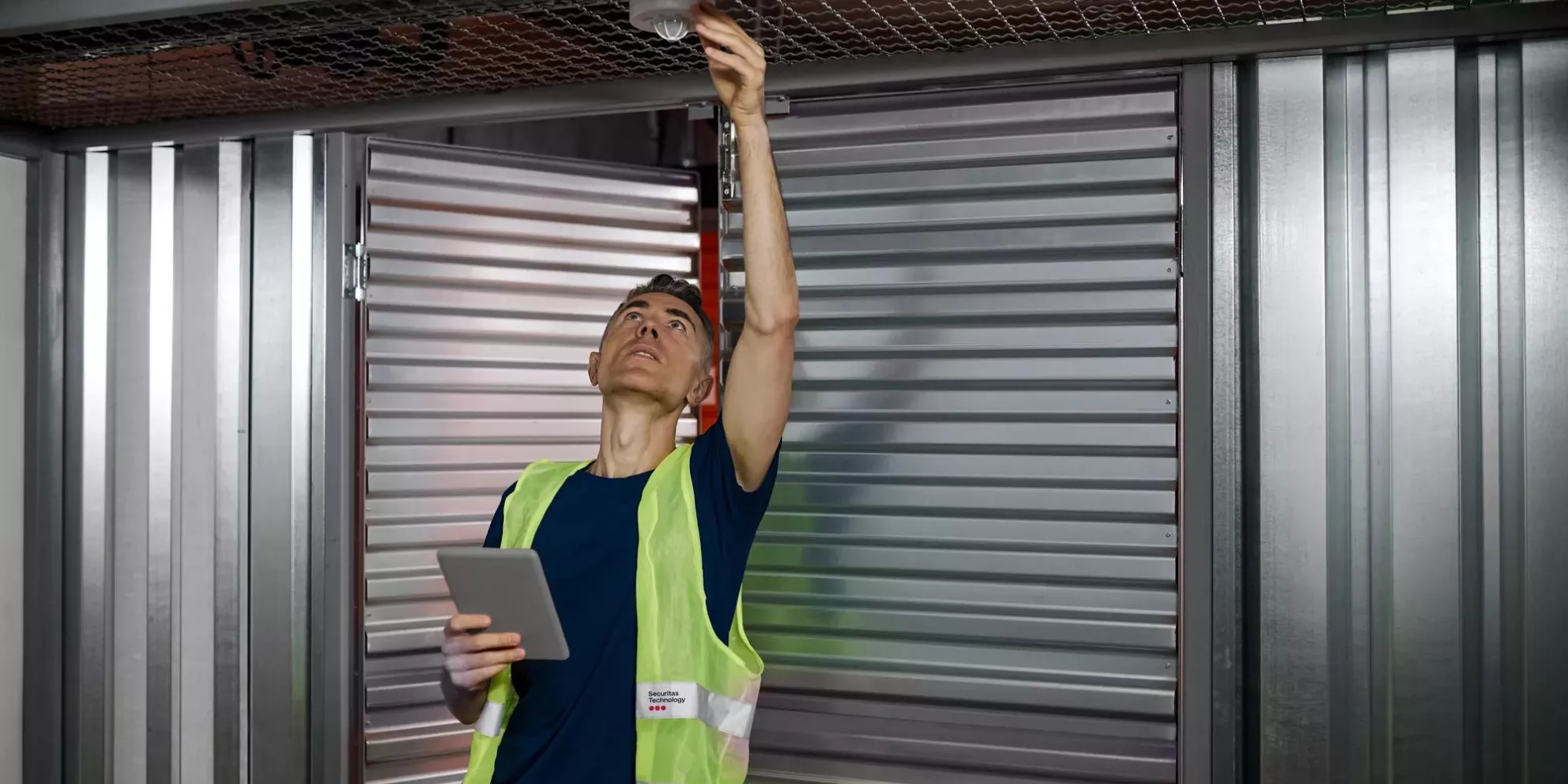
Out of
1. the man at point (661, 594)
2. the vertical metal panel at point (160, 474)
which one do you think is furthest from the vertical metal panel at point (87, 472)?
the man at point (661, 594)

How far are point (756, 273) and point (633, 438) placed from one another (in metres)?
0.57

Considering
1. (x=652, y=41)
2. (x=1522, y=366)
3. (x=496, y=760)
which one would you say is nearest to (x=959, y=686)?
(x=496, y=760)

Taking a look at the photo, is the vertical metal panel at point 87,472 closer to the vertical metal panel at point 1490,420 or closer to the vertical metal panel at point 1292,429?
the vertical metal panel at point 1292,429

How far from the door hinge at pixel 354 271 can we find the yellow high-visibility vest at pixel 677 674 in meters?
1.37

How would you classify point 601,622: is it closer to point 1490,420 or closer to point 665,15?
point 665,15

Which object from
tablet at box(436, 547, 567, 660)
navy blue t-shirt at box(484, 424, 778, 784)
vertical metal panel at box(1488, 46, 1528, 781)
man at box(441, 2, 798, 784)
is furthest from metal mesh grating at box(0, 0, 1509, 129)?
tablet at box(436, 547, 567, 660)

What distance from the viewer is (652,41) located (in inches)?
114

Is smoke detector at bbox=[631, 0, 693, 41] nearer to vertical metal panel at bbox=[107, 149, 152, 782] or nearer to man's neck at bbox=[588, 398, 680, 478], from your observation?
man's neck at bbox=[588, 398, 680, 478]

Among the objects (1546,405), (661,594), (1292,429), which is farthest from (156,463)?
(1546,405)

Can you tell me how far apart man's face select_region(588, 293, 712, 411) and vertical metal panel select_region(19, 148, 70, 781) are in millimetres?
1856

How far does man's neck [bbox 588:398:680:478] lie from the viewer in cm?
283

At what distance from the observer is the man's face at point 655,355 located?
279 cm

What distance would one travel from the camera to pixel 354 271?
11.8 feet

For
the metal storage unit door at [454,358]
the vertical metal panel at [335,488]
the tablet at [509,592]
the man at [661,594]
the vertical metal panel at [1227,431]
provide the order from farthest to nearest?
the metal storage unit door at [454,358], the vertical metal panel at [335,488], the vertical metal panel at [1227,431], the man at [661,594], the tablet at [509,592]
